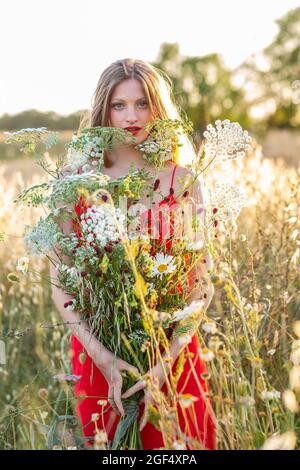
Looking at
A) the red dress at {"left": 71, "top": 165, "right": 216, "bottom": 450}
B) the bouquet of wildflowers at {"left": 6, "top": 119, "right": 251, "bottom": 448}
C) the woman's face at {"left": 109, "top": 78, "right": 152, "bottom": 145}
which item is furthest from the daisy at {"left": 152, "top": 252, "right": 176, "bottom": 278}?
the woman's face at {"left": 109, "top": 78, "right": 152, "bottom": 145}

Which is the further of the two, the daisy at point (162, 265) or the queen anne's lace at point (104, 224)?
the daisy at point (162, 265)

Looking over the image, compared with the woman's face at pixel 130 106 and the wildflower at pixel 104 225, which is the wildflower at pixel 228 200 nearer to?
the wildflower at pixel 104 225

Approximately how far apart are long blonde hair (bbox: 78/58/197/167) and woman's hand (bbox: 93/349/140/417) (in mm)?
1018

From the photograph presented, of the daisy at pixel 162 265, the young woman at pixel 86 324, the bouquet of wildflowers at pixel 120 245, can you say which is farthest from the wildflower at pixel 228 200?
the daisy at pixel 162 265

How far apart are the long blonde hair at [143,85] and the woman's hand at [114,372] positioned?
102 centimetres

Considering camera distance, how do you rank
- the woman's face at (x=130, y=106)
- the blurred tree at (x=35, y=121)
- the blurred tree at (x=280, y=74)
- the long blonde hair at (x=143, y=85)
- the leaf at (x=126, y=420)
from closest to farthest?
the leaf at (x=126, y=420) → the woman's face at (x=130, y=106) → the long blonde hair at (x=143, y=85) → the blurred tree at (x=35, y=121) → the blurred tree at (x=280, y=74)

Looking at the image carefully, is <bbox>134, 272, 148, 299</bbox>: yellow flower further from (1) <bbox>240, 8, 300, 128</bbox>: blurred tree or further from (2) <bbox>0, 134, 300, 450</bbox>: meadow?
(1) <bbox>240, 8, 300, 128</bbox>: blurred tree

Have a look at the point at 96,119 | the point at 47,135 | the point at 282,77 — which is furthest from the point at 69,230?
the point at 282,77

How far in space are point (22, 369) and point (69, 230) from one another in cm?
231

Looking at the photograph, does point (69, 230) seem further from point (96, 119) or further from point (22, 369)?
point (22, 369)

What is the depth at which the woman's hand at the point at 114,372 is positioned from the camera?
2363mm

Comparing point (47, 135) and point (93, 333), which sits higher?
point (47, 135)

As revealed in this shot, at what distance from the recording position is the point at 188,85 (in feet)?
129

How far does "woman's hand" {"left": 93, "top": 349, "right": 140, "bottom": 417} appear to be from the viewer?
2363mm
